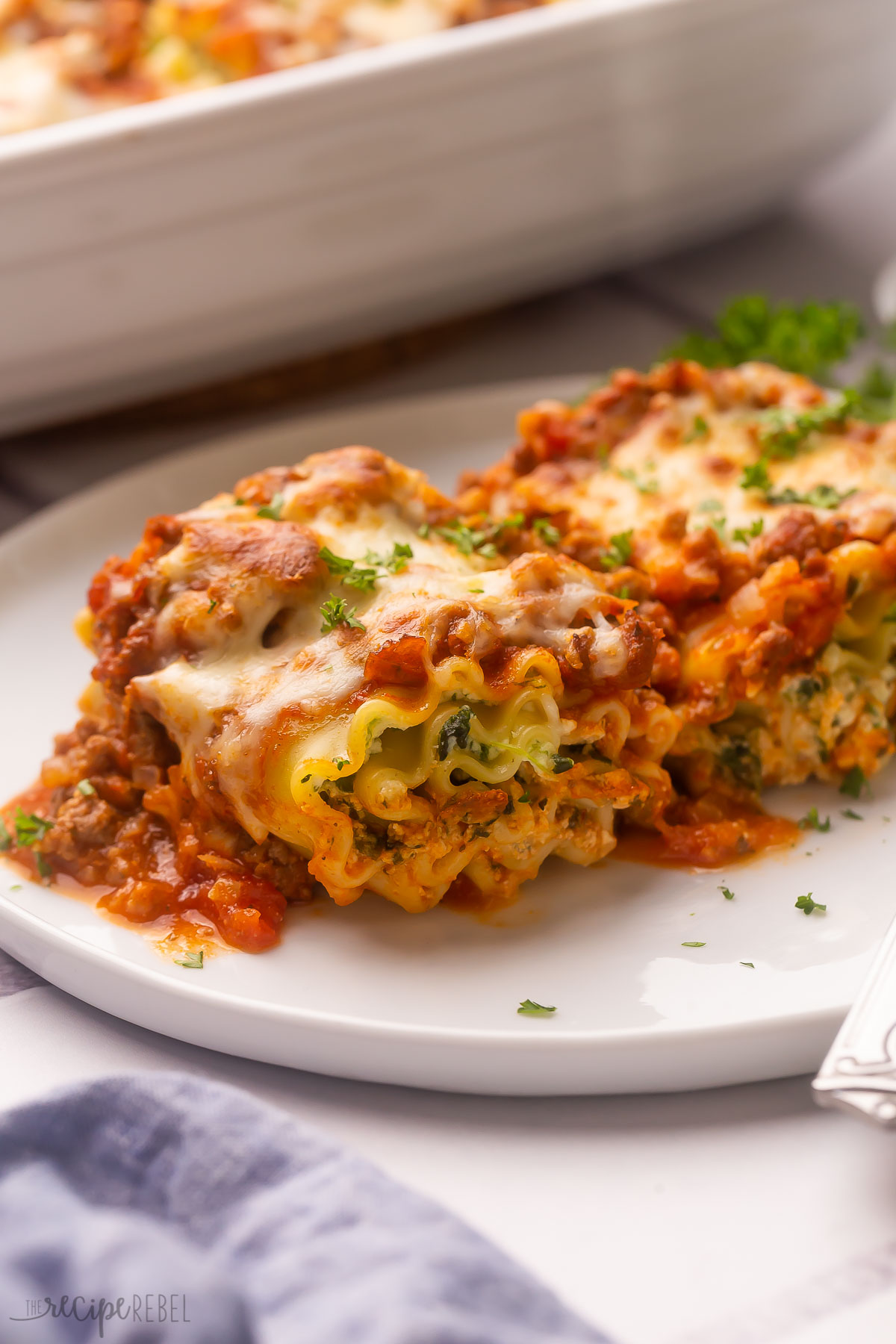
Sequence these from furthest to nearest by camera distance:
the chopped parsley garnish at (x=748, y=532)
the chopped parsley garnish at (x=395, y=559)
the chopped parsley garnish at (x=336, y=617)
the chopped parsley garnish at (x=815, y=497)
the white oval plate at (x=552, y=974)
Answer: the chopped parsley garnish at (x=815, y=497) → the chopped parsley garnish at (x=748, y=532) → the chopped parsley garnish at (x=395, y=559) → the chopped parsley garnish at (x=336, y=617) → the white oval plate at (x=552, y=974)

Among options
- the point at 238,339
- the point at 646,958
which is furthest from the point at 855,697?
the point at 238,339

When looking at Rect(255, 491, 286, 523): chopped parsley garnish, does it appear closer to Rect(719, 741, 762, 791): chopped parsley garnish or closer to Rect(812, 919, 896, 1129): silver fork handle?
Rect(719, 741, 762, 791): chopped parsley garnish

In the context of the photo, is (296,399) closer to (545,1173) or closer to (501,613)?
(501,613)

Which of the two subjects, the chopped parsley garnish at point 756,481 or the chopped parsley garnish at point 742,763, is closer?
the chopped parsley garnish at point 742,763

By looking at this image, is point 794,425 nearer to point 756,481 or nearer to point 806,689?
point 756,481

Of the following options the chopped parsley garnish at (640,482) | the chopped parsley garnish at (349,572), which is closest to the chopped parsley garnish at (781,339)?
the chopped parsley garnish at (640,482)

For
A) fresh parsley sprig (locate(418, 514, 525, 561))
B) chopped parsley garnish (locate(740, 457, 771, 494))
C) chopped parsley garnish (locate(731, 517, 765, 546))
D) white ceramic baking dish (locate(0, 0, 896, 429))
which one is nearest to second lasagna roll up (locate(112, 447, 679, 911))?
fresh parsley sprig (locate(418, 514, 525, 561))

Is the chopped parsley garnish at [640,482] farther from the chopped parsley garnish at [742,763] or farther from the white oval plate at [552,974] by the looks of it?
the white oval plate at [552,974]
